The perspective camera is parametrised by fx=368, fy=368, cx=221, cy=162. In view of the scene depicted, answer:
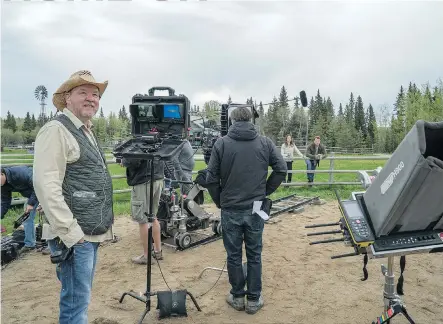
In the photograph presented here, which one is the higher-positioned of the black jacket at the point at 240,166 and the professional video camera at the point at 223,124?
the professional video camera at the point at 223,124

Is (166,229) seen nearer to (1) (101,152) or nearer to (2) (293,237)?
(2) (293,237)

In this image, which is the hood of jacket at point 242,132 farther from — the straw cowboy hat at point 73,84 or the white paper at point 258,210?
the straw cowboy hat at point 73,84

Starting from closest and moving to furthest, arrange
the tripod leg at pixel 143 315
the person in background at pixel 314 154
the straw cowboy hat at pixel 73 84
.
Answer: the straw cowboy hat at pixel 73 84, the tripod leg at pixel 143 315, the person in background at pixel 314 154

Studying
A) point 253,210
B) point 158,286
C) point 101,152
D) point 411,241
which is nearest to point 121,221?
point 158,286

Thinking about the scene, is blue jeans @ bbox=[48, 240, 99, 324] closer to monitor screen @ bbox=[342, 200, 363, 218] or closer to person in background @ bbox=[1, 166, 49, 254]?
monitor screen @ bbox=[342, 200, 363, 218]

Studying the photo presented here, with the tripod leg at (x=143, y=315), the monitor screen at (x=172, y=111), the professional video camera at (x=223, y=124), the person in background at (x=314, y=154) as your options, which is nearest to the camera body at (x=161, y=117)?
the monitor screen at (x=172, y=111)

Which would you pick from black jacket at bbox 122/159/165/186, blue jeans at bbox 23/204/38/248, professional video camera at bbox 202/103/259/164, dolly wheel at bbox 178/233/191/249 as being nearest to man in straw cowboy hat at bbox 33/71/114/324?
black jacket at bbox 122/159/165/186

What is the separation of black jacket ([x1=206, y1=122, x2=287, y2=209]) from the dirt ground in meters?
1.12

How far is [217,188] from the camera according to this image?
379cm

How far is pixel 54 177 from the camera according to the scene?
7.46 ft

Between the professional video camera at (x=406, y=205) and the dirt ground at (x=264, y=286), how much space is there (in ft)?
5.64

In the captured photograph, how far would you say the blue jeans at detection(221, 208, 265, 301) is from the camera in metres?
3.66

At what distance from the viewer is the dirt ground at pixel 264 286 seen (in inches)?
141

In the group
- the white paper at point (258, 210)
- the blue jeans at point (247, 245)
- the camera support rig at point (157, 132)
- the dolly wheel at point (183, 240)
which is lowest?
the dolly wheel at point (183, 240)
